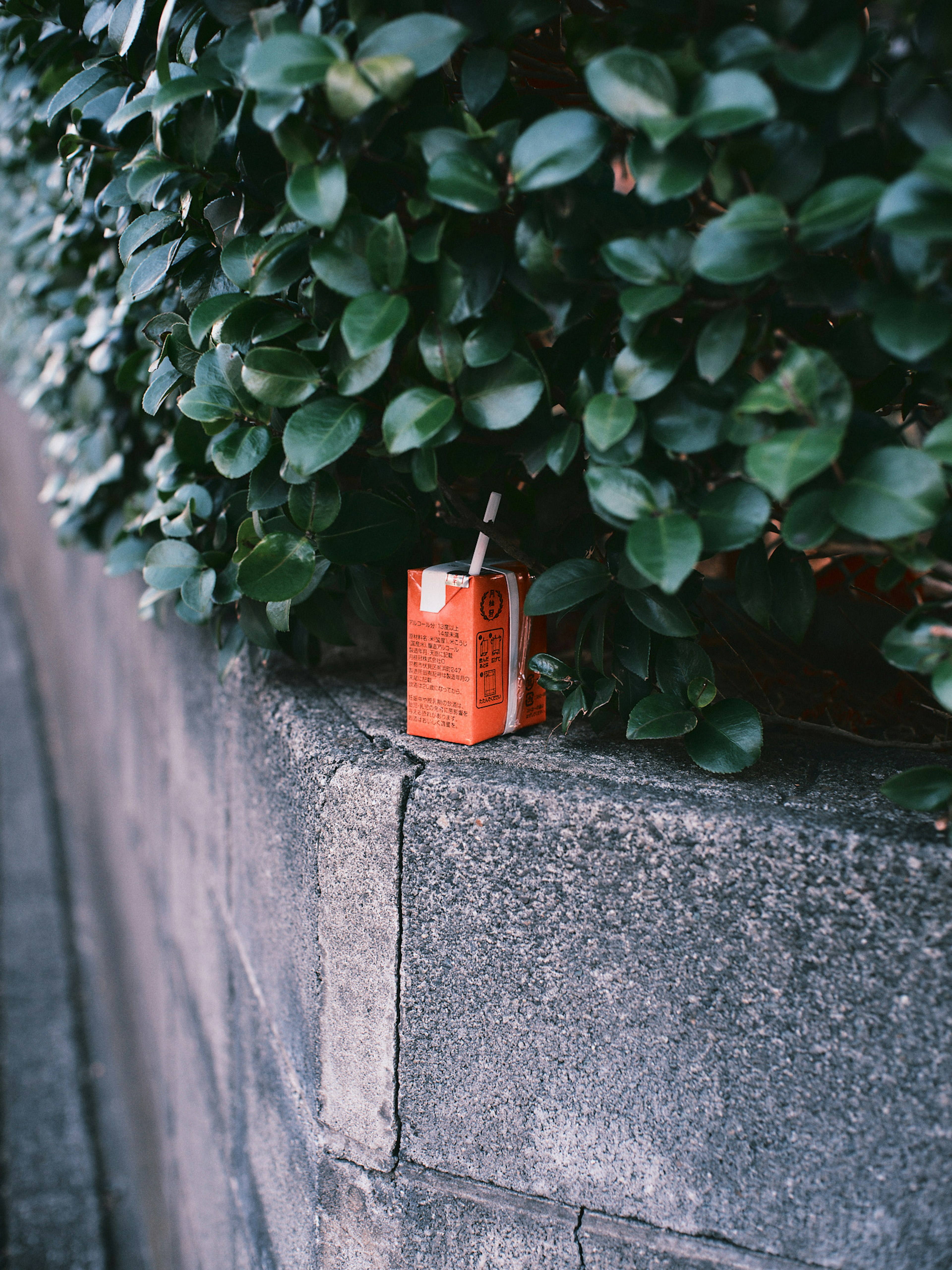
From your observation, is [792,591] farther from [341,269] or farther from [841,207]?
[341,269]

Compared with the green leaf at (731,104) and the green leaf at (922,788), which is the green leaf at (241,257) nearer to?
the green leaf at (731,104)

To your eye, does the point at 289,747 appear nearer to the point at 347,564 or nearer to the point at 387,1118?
the point at 347,564

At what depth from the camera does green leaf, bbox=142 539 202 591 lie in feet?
4.42

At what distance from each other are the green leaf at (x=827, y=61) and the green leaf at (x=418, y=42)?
0.30m

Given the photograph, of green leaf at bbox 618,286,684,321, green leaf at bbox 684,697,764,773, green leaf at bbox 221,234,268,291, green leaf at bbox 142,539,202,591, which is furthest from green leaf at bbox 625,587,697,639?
green leaf at bbox 142,539,202,591

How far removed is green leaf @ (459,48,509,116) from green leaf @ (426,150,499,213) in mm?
100

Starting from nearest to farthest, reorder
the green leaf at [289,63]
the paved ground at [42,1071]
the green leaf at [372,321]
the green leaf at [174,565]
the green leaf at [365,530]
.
Answer: the green leaf at [289,63]
the green leaf at [372,321]
the green leaf at [365,530]
the green leaf at [174,565]
the paved ground at [42,1071]

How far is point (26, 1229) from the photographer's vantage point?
9.15 ft

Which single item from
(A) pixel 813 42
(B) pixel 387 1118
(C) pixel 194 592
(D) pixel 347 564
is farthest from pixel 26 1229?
(A) pixel 813 42

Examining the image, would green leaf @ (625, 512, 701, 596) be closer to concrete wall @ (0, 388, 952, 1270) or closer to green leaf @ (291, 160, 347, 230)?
concrete wall @ (0, 388, 952, 1270)

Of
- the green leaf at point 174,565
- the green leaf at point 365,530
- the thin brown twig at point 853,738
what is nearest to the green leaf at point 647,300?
the green leaf at point 365,530

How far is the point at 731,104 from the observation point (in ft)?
2.25

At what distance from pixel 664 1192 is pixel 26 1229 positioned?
287 cm

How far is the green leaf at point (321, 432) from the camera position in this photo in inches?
36.9
